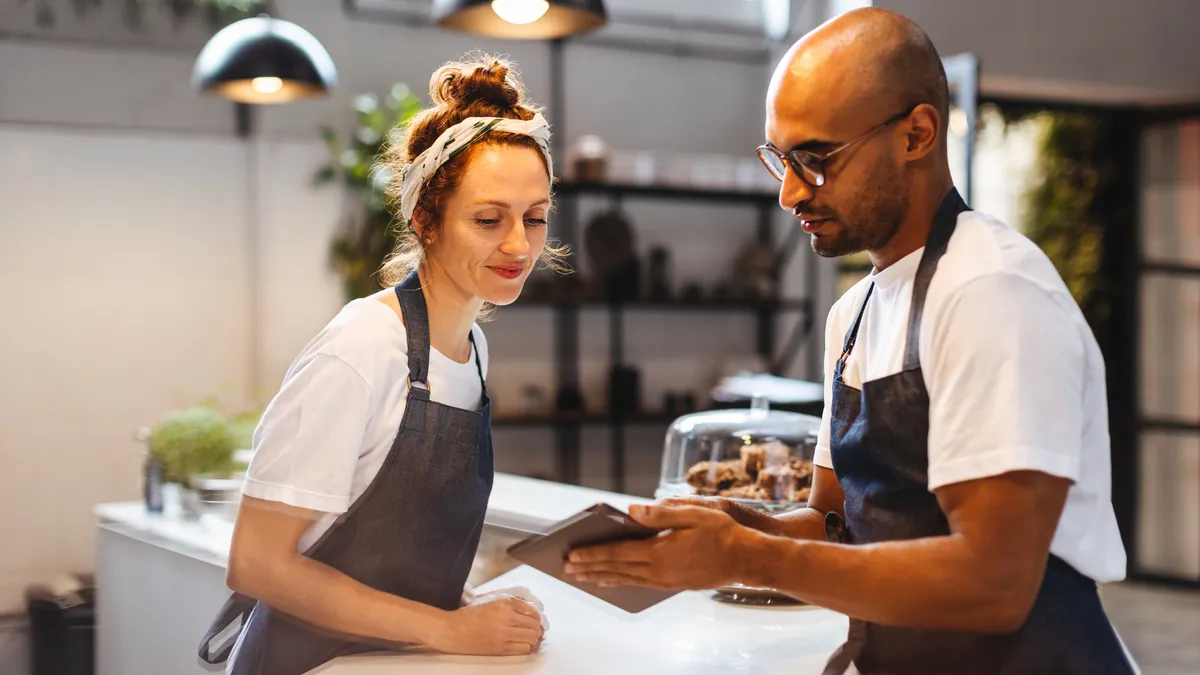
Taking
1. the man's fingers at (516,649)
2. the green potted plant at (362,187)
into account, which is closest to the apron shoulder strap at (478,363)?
the man's fingers at (516,649)

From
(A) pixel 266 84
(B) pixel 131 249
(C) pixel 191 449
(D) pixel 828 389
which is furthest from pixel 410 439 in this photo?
(B) pixel 131 249

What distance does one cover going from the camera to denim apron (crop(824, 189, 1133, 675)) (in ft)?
4.40

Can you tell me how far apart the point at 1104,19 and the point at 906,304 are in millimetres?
5043

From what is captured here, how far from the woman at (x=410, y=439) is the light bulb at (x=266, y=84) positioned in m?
2.66

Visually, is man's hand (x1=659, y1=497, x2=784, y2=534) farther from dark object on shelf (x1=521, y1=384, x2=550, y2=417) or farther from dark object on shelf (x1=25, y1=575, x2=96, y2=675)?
dark object on shelf (x1=521, y1=384, x2=550, y2=417)

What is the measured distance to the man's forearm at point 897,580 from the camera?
4.12 ft

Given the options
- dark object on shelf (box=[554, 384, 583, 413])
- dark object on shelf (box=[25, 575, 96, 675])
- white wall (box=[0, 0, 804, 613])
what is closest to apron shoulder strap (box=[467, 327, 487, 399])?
dark object on shelf (box=[25, 575, 96, 675])

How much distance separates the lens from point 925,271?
1389 mm

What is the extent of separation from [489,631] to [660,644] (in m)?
0.32

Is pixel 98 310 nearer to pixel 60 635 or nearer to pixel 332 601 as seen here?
pixel 60 635

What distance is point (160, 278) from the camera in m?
6.02

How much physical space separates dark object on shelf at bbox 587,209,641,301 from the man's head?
17.1 feet

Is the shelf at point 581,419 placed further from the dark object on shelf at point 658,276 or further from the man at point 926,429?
the man at point 926,429

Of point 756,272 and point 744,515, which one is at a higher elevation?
point 756,272
